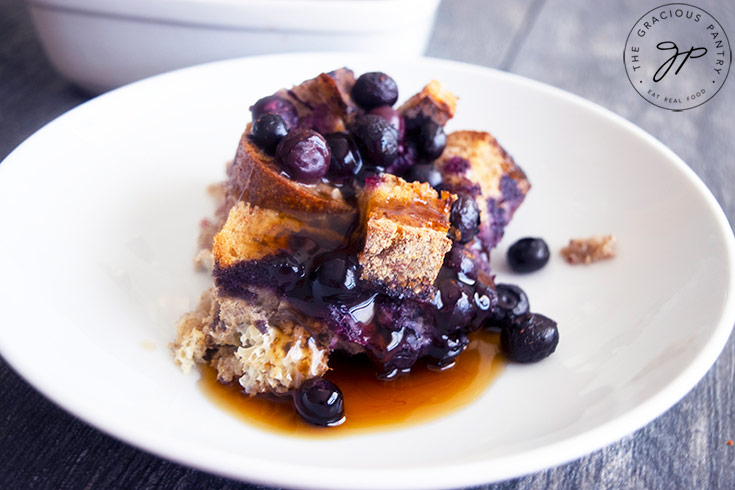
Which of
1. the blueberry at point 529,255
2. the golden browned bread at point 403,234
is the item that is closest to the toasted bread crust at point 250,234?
the golden browned bread at point 403,234

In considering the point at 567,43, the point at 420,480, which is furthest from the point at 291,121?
the point at 567,43

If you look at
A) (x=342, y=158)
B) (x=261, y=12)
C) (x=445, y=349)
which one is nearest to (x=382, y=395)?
(x=445, y=349)

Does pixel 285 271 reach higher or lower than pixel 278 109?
lower

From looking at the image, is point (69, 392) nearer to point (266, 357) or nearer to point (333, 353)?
point (266, 357)

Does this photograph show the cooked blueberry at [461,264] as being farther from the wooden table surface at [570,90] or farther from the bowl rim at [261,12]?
the bowl rim at [261,12]

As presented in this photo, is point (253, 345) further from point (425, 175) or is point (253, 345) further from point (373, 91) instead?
point (373, 91)
